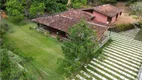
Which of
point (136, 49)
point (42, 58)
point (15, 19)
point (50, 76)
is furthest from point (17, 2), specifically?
point (136, 49)

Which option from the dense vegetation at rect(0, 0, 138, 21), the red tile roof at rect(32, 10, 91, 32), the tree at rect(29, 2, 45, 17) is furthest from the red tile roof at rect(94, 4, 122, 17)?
the tree at rect(29, 2, 45, 17)

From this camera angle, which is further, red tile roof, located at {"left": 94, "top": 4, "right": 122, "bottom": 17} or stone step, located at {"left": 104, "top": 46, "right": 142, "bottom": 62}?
red tile roof, located at {"left": 94, "top": 4, "right": 122, "bottom": 17}

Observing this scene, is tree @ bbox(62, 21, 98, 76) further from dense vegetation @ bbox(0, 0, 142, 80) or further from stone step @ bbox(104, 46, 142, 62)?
stone step @ bbox(104, 46, 142, 62)

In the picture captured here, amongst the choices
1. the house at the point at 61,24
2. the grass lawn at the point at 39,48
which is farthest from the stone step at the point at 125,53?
the grass lawn at the point at 39,48

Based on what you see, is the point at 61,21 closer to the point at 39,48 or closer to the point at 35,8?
the point at 39,48

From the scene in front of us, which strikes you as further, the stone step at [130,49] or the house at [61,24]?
the stone step at [130,49]

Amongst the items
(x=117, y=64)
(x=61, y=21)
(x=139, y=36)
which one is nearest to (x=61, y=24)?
(x=61, y=21)

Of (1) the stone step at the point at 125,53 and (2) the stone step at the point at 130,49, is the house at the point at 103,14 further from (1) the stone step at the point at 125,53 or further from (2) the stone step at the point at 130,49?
(1) the stone step at the point at 125,53

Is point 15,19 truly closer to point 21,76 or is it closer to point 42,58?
point 42,58
